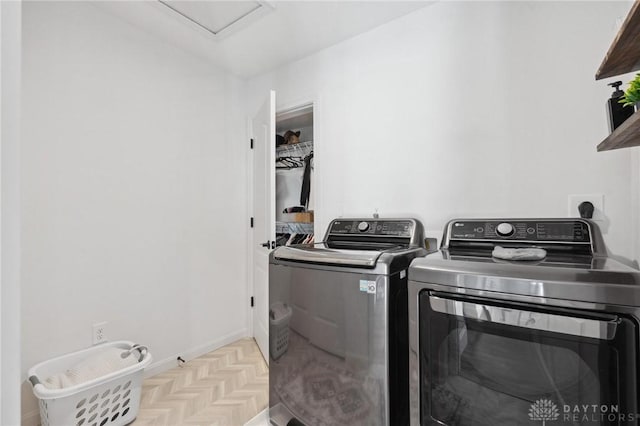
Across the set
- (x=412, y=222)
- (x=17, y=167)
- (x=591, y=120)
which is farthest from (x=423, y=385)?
(x=591, y=120)

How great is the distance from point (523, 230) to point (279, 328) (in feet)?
4.20

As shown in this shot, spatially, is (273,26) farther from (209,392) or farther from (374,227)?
(209,392)

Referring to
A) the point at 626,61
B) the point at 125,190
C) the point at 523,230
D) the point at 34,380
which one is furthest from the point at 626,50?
the point at 34,380

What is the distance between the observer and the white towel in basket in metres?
1.60

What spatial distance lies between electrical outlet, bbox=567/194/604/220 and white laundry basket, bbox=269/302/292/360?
56.9 inches

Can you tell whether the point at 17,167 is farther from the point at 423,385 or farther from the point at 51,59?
the point at 51,59

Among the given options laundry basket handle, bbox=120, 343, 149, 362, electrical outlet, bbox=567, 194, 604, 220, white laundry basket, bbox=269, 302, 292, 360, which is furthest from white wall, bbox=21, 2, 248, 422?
electrical outlet, bbox=567, 194, 604, 220

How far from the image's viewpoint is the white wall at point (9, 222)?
33 centimetres

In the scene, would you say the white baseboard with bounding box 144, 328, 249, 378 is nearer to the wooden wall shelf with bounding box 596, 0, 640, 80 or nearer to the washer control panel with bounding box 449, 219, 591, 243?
the washer control panel with bounding box 449, 219, 591, 243

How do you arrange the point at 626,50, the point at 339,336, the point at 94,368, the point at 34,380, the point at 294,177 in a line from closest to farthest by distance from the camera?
the point at 626,50
the point at 339,336
the point at 34,380
the point at 94,368
the point at 294,177

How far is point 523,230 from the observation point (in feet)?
4.67

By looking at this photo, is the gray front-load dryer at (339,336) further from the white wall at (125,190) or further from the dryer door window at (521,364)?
the white wall at (125,190)

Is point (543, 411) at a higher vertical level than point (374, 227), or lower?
lower

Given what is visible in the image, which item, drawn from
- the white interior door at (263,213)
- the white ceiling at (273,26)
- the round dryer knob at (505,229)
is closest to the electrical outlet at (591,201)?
the round dryer knob at (505,229)
